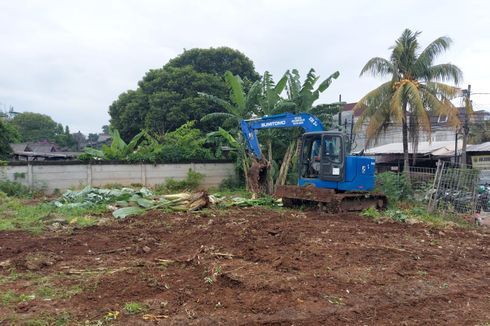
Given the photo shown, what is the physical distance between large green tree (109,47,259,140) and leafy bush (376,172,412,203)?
13918mm

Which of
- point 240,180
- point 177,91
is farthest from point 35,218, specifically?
point 177,91

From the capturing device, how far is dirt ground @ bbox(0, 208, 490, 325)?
→ 4.06m

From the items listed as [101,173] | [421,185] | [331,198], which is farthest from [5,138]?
[421,185]

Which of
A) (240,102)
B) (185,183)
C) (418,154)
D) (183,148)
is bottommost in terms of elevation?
(185,183)

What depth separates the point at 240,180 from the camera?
18.6 metres

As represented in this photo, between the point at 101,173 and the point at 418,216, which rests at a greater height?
the point at 101,173

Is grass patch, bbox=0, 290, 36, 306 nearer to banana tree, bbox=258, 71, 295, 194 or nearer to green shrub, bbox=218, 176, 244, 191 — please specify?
banana tree, bbox=258, 71, 295, 194

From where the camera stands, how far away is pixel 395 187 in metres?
12.7

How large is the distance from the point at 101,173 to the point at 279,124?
7.52 m

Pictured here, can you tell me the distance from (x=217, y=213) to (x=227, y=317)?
6543mm

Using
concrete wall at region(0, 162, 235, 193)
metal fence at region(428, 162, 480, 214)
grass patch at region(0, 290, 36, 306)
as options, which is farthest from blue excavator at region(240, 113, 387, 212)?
grass patch at region(0, 290, 36, 306)

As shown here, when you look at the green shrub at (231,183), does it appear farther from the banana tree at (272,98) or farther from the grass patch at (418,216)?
the grass patch at (418,216)

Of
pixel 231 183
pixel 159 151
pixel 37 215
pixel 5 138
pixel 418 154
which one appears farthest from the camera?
pixel 418 154

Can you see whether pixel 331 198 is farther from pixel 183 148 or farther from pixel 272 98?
pixel 183 148
